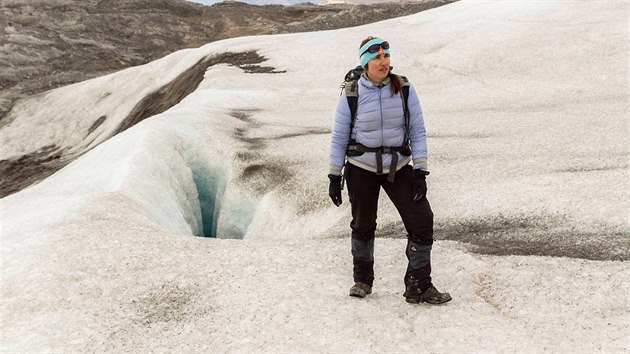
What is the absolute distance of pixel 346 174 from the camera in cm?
775

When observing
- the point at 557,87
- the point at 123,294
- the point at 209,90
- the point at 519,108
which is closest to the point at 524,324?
the point at 123,294

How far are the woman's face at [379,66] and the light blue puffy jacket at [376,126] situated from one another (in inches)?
6.0

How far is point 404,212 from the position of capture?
7.51 m

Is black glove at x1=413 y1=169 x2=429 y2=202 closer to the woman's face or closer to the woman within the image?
the woman

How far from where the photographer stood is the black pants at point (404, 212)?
7418 mm

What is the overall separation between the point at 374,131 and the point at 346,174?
0.82 m

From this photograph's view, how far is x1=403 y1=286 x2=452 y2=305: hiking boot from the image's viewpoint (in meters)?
7.68

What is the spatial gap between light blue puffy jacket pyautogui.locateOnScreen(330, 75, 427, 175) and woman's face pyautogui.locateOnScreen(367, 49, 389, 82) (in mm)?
151

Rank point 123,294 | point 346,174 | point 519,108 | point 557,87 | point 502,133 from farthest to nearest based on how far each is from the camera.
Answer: point 557,87 → point 519,108 → point 502,133 → point 123,294 → point 346,174

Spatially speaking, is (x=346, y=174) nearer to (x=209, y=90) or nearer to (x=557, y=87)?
(x=557, y=87)

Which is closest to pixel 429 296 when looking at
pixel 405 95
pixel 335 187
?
pixel 335 187

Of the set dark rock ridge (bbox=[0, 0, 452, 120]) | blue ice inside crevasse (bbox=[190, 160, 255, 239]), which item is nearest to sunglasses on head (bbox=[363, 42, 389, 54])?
blue ice inside crevasse (bbox=[190, 160, 255, 239])

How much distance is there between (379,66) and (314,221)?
733cm

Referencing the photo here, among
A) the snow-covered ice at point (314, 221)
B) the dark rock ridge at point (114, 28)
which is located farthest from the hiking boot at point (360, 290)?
the dark rock ridge at point (114, 28)
